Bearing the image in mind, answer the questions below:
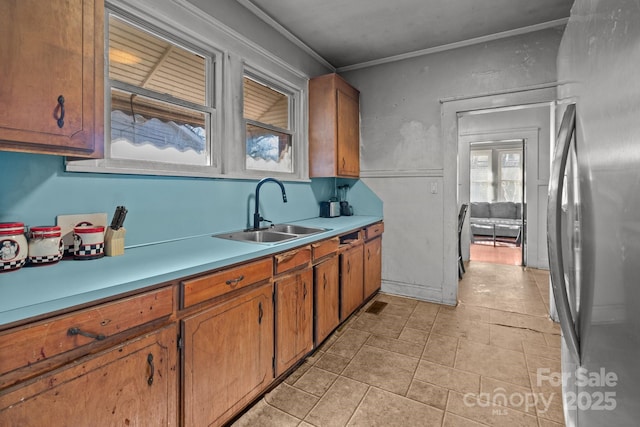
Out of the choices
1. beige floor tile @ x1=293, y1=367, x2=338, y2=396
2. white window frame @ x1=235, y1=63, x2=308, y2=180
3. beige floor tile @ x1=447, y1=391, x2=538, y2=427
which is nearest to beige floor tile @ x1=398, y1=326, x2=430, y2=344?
beige floor tile @ x1=447, y1=391, x2=538, y2=427

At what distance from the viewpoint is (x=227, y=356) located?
1494 mm

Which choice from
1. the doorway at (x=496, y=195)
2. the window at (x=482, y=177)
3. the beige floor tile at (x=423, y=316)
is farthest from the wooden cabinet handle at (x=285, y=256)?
the window at (x=482, y=177)

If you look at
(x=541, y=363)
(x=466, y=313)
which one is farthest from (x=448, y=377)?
(x=466, y=313)

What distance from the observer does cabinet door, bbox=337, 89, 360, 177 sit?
3.21m

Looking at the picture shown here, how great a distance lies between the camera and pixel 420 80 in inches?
131

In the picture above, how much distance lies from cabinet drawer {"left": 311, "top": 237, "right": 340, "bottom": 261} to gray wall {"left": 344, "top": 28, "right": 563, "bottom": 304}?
4.36ft

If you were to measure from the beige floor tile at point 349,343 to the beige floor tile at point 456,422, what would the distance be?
29.9 inches

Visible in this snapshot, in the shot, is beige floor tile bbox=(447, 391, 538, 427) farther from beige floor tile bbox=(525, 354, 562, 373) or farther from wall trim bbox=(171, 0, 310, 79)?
wall trim bbox=(171, 0, 310, 79)

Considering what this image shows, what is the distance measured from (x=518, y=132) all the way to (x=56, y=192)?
18.5ft

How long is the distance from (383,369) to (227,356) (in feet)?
3.69

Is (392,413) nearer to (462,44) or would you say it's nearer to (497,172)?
(462,44)

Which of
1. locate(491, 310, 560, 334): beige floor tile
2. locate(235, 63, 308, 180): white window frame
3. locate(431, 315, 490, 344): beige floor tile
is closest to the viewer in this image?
locate(431, 315, 490, 344): beige floor tile

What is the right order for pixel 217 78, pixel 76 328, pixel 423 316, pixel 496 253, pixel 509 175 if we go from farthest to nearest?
pixel 509 175
pixel 496 253
pixel 423 316
pixel 217 78
pixel 76 328

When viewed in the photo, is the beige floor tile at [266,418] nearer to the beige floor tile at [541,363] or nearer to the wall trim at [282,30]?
the beige floor tile at [541,363]
